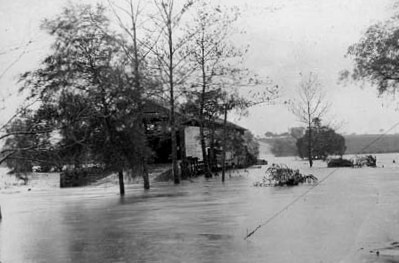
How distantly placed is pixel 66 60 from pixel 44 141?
287 centimetres

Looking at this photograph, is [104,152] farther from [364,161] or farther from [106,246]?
[364,161]

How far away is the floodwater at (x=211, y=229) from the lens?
1060 cm

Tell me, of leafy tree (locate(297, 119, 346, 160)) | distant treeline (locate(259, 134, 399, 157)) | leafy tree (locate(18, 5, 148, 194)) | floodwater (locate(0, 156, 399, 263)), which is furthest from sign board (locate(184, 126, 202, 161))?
distant treeline (locate(259, 134, 399, 157))

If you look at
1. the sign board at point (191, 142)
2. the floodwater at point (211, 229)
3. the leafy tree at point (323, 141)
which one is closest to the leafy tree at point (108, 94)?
the floodwater at point (211, 229)

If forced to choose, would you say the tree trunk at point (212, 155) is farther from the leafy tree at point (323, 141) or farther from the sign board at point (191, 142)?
the leafy tree at point (323, 141)

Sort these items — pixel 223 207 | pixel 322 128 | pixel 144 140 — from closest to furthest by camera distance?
1. pixel 223 207
2. pixel 144 140
3. pixel 322 128

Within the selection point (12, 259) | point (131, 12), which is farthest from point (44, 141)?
point (131, 12)

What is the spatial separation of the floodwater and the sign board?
2651 centimetres

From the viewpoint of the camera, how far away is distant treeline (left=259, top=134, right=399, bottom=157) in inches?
5073

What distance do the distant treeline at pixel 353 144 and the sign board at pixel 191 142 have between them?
71.8 m

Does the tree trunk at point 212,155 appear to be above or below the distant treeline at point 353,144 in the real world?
below

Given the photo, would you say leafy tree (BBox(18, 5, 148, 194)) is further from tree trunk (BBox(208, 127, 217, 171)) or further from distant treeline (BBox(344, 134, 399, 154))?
distant treeline (BBox(344, 134, 399, 154))

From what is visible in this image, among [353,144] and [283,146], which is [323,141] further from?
[353,144]

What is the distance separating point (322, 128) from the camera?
7200 cm
